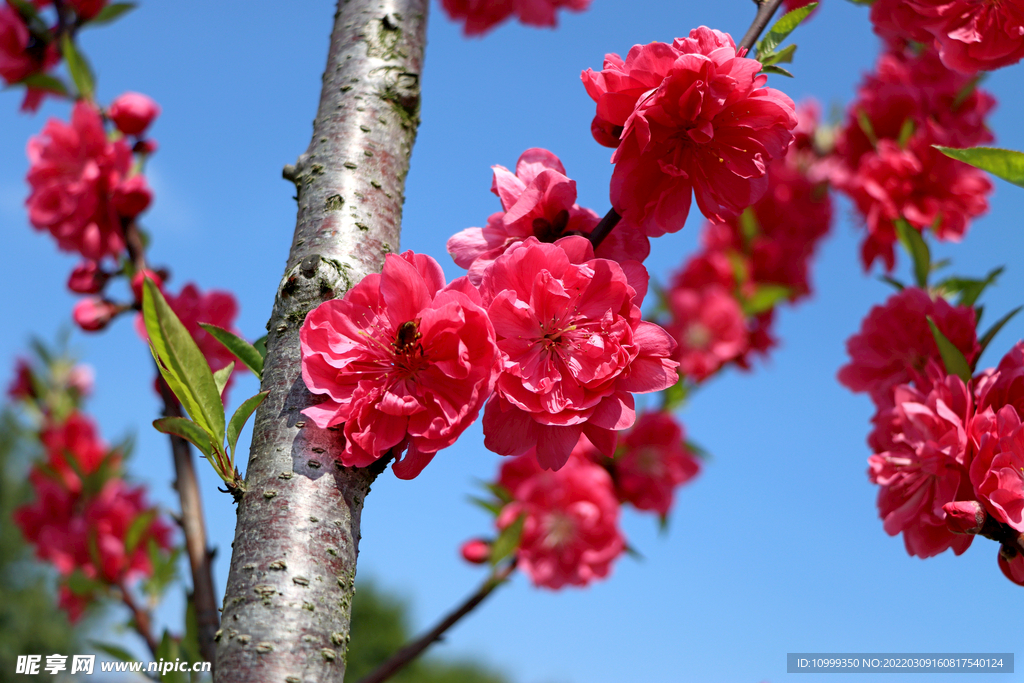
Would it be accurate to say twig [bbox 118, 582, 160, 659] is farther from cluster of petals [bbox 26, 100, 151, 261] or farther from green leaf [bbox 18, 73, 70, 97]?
green leaf [bbox 18, 73, 70, 97]

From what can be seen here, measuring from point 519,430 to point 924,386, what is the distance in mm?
735

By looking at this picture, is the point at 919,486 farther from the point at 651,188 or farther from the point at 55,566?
the point at 55,566

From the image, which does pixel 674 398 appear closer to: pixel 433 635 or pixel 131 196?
pixel 433 635

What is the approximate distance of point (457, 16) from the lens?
2.11m

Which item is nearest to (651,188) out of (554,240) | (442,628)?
(554,240)

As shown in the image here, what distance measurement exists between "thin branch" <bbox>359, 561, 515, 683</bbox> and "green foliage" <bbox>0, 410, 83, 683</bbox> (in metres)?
15.5

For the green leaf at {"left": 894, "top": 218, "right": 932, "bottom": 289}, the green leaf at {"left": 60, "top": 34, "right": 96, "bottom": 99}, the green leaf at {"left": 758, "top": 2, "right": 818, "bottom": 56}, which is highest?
the green leaf at {"left": 60, "top": 34, "right": 96, "bottom": 99}

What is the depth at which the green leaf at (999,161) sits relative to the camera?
81 cm

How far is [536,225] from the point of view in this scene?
2.82 ft

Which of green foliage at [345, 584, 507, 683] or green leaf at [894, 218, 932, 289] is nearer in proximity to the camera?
green leaf at [894, 218, 932, 289]

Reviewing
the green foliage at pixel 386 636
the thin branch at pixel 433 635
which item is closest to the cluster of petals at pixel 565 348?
the thin branch at pixel 433 635

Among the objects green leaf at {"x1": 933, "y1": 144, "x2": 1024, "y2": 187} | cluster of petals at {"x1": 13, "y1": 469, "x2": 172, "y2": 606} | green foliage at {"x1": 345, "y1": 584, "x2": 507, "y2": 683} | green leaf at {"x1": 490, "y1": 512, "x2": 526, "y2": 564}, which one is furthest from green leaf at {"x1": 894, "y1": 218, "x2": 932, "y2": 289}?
green foliage at {"x1": 345, "y1": 584, "x2": 507, "y2": 683}

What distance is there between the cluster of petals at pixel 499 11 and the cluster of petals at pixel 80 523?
2.26 m

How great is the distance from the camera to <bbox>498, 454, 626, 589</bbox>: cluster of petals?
2.59 meters
